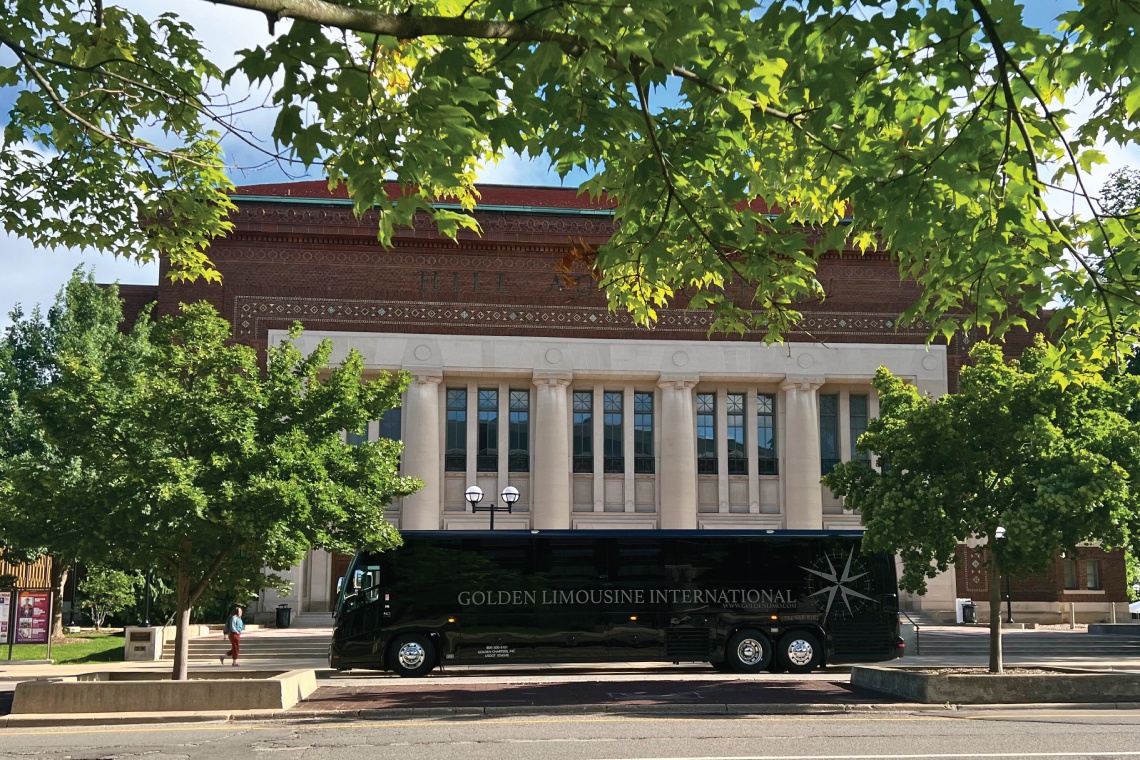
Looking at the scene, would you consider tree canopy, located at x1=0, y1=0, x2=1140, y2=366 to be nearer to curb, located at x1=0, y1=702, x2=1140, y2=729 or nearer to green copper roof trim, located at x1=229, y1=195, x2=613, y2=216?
curb, located at x1=0, y1=702, x2=1140, y2=729

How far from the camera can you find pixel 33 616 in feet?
91.6

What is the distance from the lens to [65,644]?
33.1 meters

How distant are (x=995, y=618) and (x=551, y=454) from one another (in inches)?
883

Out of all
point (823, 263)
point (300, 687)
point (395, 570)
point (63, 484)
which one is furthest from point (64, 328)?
point (823, 263)

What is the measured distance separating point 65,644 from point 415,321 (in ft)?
49.6

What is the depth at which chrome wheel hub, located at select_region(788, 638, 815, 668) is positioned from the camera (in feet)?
80.7

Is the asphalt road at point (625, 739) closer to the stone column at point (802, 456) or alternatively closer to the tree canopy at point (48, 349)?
the tree canopy at point (48, 349)

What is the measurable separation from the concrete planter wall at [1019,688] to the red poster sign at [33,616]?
69.4 feet

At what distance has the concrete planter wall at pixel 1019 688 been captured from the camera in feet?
53.6

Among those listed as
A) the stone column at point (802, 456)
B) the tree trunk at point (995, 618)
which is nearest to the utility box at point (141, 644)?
the tree trunk at point (995, 618)

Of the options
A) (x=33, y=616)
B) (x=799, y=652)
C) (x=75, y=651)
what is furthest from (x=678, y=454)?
(x=33, y=616)

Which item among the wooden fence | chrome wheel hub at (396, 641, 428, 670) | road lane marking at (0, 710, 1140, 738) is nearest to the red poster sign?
chrome wheel hub at (396, 641, 428, 670)

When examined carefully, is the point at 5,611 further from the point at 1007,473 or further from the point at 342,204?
the point at 1007,473

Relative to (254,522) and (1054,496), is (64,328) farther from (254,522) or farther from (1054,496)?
(1054,496)
